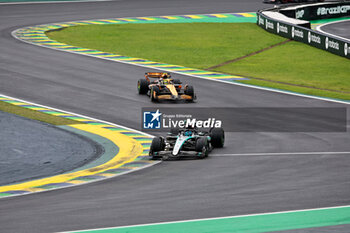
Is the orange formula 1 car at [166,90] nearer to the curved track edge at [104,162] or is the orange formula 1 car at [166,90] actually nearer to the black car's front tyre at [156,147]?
the curved track edge at [104,162]

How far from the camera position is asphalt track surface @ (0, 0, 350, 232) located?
538 inches

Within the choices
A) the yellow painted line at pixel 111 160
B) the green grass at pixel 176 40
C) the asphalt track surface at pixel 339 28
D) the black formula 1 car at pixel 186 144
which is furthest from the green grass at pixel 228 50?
the yellow painted line at pixel 111 160

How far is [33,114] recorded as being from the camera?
26703 mm

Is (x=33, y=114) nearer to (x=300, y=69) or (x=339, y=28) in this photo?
(x=300, y=69)

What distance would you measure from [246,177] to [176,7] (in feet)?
153

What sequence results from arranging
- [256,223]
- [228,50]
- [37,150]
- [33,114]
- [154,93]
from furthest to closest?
1. [228,50]
2. [154,93]
3. [33,114]
4. [37,150]
5. [256,223]

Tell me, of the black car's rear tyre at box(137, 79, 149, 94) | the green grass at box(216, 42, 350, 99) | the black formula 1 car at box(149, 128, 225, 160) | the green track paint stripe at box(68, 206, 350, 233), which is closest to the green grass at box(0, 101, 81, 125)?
the black car's rear tyre at box(137, 79, 149, 94)

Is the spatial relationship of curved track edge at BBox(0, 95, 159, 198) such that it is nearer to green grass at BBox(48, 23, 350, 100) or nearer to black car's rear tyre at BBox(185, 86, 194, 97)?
black car's rear tyre at BBox(185, 86, 194, 97)

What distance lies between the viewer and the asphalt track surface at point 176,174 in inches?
538

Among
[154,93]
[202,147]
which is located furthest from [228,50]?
[202,147]

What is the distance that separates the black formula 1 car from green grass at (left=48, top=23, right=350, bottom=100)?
33.8ft

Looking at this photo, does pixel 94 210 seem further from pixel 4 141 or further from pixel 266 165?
pixel 4 141

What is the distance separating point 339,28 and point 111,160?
115ft

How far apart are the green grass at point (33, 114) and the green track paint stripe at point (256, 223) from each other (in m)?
13.3
